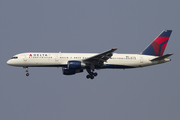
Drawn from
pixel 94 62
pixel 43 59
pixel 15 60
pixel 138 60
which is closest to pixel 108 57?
pixel 94 62

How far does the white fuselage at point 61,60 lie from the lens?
2131 inches

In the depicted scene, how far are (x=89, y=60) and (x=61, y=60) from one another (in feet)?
14.9

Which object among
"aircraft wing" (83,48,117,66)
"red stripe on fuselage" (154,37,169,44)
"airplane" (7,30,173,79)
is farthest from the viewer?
"red stripe on fuselage" (154,37,169,44)

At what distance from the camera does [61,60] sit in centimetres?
5466

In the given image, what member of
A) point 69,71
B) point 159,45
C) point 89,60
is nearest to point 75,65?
point 89,60

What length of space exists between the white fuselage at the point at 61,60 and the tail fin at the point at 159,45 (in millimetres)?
2701

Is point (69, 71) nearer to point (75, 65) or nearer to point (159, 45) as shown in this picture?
point (75, 65)

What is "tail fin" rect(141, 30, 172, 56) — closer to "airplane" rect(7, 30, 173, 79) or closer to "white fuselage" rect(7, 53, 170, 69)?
"airplane" rect(7, 30, 173, 79)

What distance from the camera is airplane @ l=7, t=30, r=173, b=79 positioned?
5403 centimetres

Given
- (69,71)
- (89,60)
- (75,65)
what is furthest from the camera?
(69,71)

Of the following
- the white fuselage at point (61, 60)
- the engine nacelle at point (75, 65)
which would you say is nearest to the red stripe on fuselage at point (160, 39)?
the white fuselage at point (61, 60)

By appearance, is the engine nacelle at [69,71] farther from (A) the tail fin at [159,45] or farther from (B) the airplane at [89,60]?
(A) the tail fin at [159,45]

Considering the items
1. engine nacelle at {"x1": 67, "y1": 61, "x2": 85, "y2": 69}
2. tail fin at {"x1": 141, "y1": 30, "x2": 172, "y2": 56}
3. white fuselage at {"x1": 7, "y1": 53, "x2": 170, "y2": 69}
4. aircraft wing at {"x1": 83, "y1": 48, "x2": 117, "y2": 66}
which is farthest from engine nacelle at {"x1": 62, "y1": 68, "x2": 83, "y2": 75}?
tail fin at {"x1": 141, "y1": 30, "x2": 172, "y2": 56}

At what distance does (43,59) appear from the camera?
178ft
